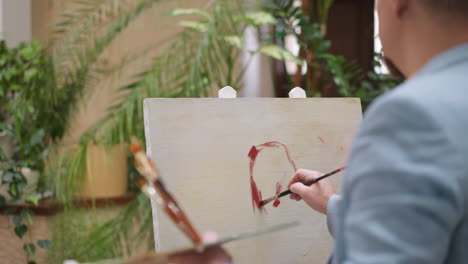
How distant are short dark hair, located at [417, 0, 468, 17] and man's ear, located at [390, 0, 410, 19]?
32 millimetres

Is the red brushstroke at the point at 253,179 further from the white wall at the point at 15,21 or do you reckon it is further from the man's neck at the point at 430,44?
the white wall at the point at 15,21

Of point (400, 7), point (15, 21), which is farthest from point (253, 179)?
point (15, 21)

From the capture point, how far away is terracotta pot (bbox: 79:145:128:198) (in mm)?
2029

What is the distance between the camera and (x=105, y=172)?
7.26 feet

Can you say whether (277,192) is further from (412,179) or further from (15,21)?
(15,21)

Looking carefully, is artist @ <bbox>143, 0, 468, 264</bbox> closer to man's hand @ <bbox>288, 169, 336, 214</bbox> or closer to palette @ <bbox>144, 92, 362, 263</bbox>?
man's hand @ <bbox>288, 169, 336, 214</bbox>

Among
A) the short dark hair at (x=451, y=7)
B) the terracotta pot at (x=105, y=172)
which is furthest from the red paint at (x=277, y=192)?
the terracotta pot at (x=105, y=172)

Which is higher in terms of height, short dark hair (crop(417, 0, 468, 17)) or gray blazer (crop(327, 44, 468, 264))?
short dark hair (crop(417, 0, 468, 17))

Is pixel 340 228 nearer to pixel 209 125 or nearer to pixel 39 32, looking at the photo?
pixel 209 125

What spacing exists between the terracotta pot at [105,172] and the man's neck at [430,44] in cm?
153

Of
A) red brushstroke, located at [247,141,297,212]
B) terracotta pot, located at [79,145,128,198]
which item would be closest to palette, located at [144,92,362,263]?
red brushstroke, located at [247,141,297,212]

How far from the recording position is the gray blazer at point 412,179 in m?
0.49

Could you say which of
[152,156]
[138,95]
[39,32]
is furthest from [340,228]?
[39,32]

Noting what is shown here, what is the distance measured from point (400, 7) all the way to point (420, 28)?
39mm
